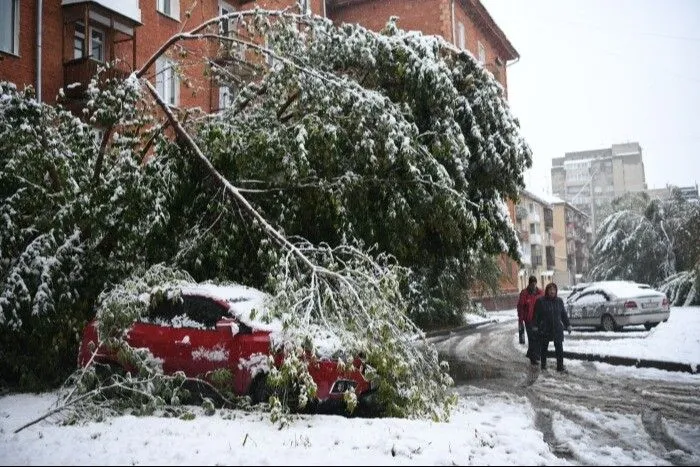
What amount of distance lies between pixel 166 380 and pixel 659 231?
39137mm

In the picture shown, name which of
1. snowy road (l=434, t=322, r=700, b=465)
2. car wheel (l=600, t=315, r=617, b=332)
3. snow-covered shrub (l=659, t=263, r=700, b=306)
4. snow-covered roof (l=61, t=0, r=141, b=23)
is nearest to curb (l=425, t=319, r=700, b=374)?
snowy road (l=434, t=322, r=700, b=465)

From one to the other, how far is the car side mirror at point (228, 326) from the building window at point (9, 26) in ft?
42.5

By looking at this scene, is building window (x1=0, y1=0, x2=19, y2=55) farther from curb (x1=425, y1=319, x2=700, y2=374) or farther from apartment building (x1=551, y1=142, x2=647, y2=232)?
apartment building (x1=551, y1=142, x2=647, y2=232)

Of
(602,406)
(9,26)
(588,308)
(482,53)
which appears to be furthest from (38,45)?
(482,53)

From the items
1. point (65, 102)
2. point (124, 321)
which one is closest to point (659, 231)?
point (65, 102)

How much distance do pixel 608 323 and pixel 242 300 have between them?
575 inches

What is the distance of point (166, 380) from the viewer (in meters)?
6.89

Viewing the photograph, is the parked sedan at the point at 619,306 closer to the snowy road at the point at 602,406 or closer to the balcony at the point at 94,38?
the snowy road at the point at 602,406

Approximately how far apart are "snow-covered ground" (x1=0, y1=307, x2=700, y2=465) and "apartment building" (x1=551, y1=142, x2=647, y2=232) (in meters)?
102

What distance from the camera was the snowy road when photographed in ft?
18.1

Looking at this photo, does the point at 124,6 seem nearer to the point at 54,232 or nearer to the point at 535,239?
the point at 54,232

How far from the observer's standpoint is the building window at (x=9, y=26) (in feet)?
50.5

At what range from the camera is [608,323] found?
18.1 m

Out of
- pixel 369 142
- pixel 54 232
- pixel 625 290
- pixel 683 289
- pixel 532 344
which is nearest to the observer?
pixel 54 232
